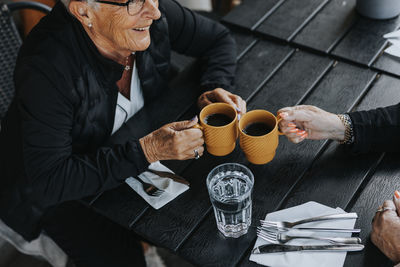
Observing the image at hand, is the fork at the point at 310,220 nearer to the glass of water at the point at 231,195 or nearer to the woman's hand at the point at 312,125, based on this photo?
the glass of water at the point at 231,195

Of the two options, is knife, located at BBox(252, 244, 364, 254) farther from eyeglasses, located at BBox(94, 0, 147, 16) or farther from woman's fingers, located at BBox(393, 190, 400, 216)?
eyeglasses, located at BBox(94, 0, 147, 16)

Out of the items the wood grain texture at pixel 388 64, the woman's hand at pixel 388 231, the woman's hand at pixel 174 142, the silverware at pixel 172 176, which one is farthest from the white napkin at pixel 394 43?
the silverware at pixel 172 176

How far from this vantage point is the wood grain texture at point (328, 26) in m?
1.83

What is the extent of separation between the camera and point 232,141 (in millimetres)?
1438

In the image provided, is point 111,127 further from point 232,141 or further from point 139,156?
point 232,141

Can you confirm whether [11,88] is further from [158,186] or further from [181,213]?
[181,213]

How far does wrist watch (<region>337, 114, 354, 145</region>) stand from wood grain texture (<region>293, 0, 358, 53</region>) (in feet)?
1.34

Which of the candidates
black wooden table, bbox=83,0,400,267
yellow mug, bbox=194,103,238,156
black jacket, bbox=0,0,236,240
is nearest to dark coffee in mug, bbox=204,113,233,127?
yellow mug, bbox=194,103,238,156

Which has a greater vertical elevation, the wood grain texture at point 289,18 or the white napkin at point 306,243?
the wood grain texture at point 289,18

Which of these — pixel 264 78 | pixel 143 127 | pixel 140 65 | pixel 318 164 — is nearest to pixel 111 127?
pixel 143 127

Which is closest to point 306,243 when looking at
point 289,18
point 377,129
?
point 377,129

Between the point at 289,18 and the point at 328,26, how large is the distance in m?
0.17

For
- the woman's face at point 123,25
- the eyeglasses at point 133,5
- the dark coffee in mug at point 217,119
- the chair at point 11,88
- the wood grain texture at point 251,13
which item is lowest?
the chair at point 11,88

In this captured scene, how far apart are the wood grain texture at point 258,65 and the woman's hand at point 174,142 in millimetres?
334
